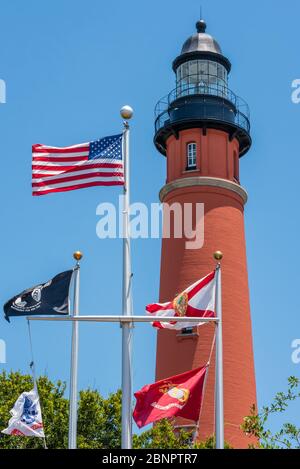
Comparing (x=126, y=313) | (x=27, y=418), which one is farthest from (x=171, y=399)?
(x=27, y=418)

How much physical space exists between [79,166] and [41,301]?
12.8ft

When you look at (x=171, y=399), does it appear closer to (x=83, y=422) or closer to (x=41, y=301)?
(x=41, y=301)

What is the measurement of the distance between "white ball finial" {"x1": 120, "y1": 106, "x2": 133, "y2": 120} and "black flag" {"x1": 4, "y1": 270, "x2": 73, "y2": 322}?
498 cm

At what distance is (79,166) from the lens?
2867 cm

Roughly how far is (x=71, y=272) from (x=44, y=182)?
2626 millimetres

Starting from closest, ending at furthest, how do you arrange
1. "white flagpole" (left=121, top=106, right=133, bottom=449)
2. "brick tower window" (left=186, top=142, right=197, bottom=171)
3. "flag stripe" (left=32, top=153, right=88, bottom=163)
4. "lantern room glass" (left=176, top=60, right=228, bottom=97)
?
"white flagpole" (left=121, top=106, right=133, bottom=449) < "flag stripe" (left=32, top=153, right=88, bottom=163) < "brick tower window" (left=186, top=142, right=197, bottom=171) < "lantern room glass" (left=176, top=60, right=228, bottom=97)

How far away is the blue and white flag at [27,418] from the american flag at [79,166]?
639cm

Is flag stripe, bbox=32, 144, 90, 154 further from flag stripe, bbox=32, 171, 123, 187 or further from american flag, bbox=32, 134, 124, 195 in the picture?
flag stripe, bbox=32, 171, 123, 187

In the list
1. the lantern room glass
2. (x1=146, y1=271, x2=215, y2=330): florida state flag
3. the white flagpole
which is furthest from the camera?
the lantern room glass

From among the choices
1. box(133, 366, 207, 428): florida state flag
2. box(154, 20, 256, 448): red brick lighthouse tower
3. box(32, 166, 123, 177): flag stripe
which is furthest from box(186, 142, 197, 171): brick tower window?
box(133, 366, 207, 428): florida state flag

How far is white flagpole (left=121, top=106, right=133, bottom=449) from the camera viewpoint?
26.2 m
